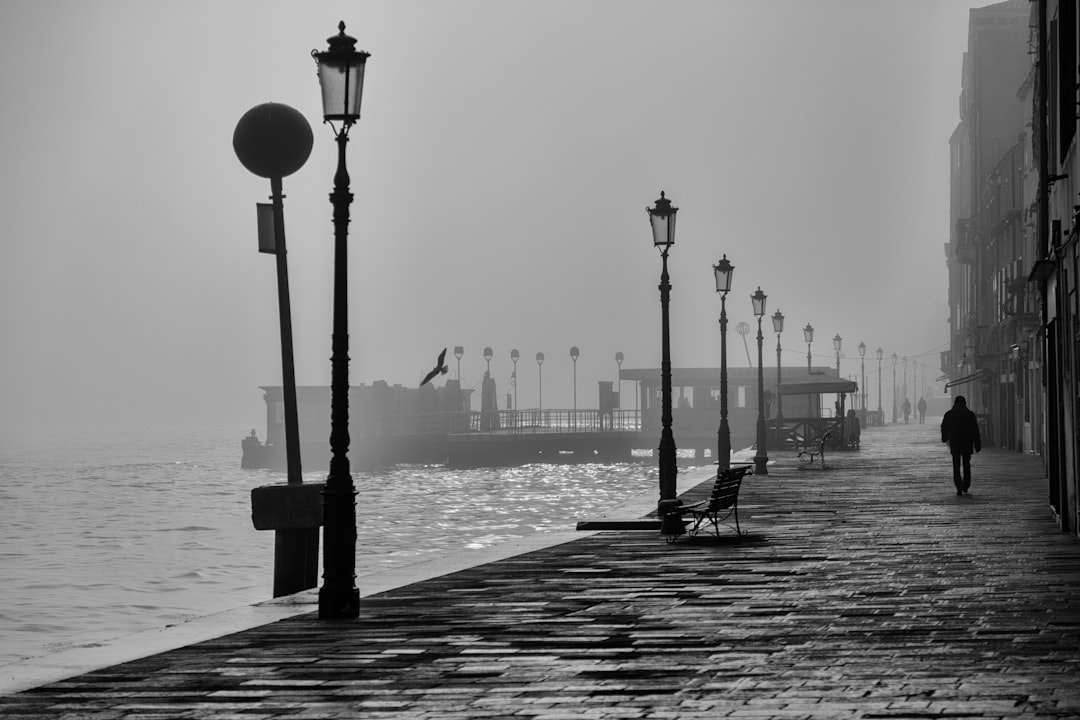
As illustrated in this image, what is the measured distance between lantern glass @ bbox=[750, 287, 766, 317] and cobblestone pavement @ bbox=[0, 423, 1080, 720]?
1010 inches

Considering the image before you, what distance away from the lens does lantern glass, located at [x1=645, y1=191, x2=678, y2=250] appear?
76.3 feet

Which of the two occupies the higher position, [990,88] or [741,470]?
[990,88]

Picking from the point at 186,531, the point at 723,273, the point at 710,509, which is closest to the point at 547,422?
the point at 186,531

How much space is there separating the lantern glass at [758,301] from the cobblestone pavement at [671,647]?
25.7 meters

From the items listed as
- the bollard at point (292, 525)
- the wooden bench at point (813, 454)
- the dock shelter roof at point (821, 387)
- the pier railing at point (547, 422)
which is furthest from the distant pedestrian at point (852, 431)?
the pier railing at point (547, 422)

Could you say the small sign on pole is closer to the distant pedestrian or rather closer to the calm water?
the calm water

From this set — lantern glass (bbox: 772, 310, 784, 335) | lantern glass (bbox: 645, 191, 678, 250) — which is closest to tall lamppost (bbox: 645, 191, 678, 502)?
lantern glass (bbox: 645, 191, 678, 250)

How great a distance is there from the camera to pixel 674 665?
846 centimetres

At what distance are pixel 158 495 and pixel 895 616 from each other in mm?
75945

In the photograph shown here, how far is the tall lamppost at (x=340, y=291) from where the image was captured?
37.4 ft

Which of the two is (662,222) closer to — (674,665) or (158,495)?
(674,665)

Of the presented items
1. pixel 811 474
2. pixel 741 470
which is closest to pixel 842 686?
pixel 741 470

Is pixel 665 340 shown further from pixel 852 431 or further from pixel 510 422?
pixel 510 422

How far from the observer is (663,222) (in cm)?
2327
